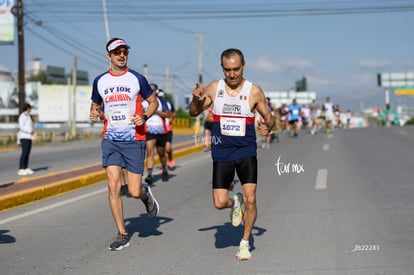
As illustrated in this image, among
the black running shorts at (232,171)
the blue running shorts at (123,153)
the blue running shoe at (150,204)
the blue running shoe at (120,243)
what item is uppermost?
the blue running shorts at (123,153)

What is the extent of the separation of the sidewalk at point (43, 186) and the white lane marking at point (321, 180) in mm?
4499

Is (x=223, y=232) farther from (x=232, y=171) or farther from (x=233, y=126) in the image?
(x=233, y=126)

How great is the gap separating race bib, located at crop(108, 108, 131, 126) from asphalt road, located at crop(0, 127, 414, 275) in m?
1.27

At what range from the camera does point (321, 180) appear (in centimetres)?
1257

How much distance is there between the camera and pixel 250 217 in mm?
6129

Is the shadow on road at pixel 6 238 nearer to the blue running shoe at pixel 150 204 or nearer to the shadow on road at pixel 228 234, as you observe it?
the blue running shoe at pixel 150 204

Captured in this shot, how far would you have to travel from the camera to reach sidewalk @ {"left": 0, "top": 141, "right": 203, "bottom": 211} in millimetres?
10040

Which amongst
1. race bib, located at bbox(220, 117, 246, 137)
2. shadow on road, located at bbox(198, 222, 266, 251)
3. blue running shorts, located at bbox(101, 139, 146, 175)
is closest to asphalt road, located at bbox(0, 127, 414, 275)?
shadow on road, located at bbox(198, 222, 266, 251)

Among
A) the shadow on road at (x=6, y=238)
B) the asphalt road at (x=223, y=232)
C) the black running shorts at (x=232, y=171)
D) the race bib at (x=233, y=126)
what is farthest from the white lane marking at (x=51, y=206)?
the race bib at (x=233, y=126)

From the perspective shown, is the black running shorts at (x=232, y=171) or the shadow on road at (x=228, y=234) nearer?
the black running shorts at (x=232, y=171)

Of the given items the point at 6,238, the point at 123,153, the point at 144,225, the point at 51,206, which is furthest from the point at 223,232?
the point at 51,206

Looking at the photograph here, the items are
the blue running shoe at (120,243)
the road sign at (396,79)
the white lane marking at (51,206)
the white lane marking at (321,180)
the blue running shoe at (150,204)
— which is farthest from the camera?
the road sign at (396,79)

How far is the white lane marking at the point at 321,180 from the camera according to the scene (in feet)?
37.9

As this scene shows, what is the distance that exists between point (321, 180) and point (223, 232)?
5.58 m
